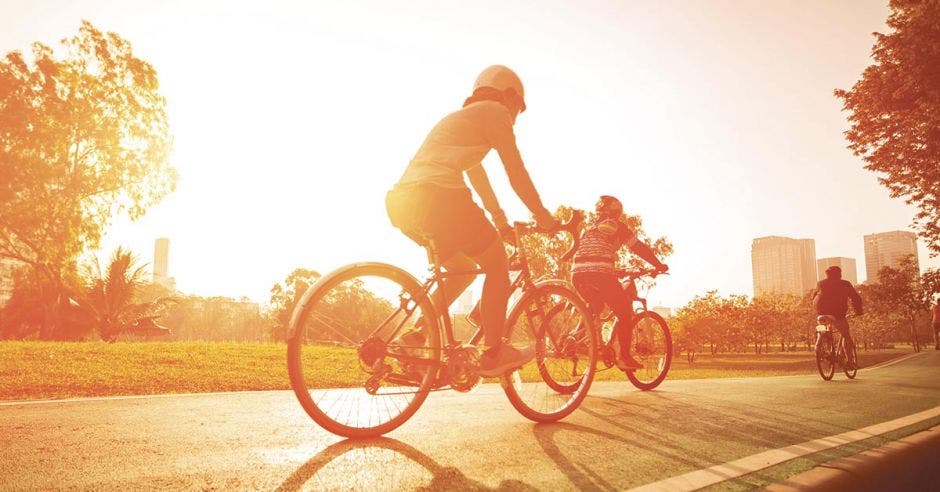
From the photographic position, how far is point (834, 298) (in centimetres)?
1052

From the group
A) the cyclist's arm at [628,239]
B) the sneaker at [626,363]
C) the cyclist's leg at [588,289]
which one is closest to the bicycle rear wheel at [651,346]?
the sneaker at [626,363]

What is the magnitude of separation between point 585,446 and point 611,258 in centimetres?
382

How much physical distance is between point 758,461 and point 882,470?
567 millimetres

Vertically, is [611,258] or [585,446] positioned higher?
[611,258]

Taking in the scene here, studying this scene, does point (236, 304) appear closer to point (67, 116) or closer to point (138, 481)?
point (67, 116)

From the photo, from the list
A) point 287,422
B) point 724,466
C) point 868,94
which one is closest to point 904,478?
point 724,466

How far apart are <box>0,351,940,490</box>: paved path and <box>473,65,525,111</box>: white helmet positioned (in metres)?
2.32

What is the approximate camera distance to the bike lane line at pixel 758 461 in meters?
2.44

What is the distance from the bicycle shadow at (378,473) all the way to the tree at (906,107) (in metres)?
21.2

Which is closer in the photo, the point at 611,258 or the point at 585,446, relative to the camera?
the point at 585,446

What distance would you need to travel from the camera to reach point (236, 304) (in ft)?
354

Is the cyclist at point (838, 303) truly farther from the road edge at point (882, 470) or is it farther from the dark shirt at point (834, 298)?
the road edge at point (882, 470)

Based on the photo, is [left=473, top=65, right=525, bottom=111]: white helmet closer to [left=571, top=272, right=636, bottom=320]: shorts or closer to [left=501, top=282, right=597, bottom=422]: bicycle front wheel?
[left=501, top=282, right=597, bottom=422]: bicycle front wheel

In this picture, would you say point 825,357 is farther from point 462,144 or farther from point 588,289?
point 462,144
